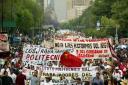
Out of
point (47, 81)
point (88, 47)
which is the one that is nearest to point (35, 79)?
point (47, 81)

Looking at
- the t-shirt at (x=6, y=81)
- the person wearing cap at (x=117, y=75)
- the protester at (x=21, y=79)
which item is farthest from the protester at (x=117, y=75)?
the t-shirt at (x=6, y=81)

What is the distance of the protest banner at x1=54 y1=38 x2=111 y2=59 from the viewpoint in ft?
82.2

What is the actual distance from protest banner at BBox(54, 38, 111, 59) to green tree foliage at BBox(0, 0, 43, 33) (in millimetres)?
44281

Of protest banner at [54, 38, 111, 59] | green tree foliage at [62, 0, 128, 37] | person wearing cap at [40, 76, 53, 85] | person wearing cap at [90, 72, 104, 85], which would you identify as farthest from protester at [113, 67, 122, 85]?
green tree foliage at [62, 0, 128, 37]

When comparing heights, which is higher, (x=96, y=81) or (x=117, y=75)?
(x=96, y=81)

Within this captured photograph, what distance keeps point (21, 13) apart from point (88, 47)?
238ft

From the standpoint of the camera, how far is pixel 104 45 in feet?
83.0

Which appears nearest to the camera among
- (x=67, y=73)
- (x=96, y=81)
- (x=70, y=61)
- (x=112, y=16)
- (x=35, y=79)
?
(x=96, y=81)

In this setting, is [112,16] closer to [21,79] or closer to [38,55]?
[38,55]

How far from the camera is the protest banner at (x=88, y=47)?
2505 cm

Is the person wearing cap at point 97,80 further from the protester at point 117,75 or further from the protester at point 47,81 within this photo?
the protester at point 117,75

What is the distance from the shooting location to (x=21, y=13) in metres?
97.9

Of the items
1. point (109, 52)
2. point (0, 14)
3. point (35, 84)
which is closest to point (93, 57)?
point (109, 52)

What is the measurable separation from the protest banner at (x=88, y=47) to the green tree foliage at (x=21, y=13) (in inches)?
1743
